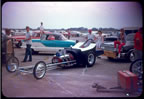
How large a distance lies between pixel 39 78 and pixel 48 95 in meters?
1.53

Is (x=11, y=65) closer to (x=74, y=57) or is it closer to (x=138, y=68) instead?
(x=74, y=57)

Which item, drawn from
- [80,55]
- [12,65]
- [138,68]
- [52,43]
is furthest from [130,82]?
[52,43]

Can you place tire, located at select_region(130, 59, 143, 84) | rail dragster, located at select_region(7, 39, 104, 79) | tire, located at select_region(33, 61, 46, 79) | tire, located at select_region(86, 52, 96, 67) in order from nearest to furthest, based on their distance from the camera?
tire, located at select_region(130, 59, 143, 84), tire, located at select_region(33, 61, 46, 79), rail dragster, located at select_region(7, 39, 104, 79), tire, located at select_region(86, 52, 96, 67)

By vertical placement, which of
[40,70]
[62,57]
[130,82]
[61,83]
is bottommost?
[61,83]

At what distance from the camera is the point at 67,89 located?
5945 mm

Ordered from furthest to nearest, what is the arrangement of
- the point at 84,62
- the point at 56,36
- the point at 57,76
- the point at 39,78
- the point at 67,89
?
1. the point at 56,36
2. the point at 84,62
3. the point at 57,76
4. the point at 39,78
5. the point at 67,89

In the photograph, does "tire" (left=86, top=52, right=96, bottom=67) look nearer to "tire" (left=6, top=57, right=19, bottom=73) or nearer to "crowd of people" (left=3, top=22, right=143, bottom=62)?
"crowd of people" (left=3, top=22, right=143, bottom=62)

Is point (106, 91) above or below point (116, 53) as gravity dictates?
below

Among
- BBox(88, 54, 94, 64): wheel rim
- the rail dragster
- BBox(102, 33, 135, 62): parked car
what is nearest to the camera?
the rail dragster

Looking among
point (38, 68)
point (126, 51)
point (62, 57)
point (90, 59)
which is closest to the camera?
point (38, 68)

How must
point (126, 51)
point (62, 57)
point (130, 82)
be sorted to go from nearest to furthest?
point (130, 82)
point (62, 57)
point (126, 51)

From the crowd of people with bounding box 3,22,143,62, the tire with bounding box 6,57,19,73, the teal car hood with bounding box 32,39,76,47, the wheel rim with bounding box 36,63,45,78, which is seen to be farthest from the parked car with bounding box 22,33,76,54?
the wheel rim with bounding box 36,63,45,78

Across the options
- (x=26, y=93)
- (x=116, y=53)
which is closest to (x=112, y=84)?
(x=26, y=93)

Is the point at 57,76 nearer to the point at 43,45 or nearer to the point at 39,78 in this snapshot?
the point at 39,78
